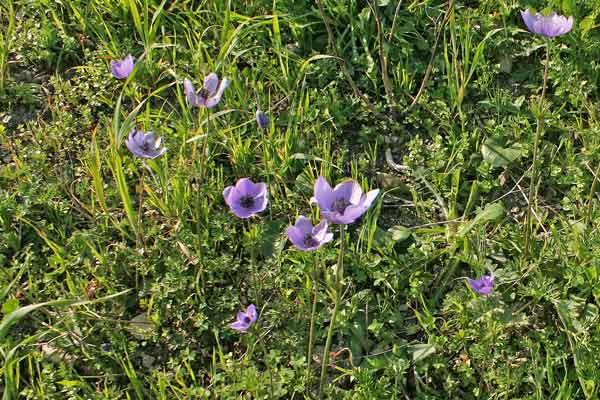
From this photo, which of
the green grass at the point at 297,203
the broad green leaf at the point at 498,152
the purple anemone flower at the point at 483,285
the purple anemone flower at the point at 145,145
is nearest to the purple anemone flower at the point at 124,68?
the green grass at the point at 297,203

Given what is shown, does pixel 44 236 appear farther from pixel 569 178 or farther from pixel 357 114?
pixel 569 178

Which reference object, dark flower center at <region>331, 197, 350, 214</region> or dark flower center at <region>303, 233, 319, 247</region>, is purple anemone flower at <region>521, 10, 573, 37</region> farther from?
dark flower center at <region>303, 233, 319, 247</region>

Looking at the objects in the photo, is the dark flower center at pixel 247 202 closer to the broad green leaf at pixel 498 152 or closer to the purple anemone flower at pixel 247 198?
the purple anemone flower at pixel 247 198

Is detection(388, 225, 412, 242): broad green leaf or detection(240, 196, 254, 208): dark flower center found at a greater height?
detection(240, 196, 254, 208): dark flower center

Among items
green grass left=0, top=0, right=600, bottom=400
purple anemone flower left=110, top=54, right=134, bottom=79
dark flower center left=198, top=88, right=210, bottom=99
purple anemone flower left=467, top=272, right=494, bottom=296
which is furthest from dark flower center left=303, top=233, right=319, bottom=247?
purple anemone flower left=110, top=54, right=134, bottom=79

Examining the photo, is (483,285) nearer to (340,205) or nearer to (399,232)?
(399,232)

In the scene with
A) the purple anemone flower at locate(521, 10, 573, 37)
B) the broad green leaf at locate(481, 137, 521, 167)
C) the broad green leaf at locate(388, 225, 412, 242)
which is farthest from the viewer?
the broad green leaf at locate(481, 137, 521, 167)

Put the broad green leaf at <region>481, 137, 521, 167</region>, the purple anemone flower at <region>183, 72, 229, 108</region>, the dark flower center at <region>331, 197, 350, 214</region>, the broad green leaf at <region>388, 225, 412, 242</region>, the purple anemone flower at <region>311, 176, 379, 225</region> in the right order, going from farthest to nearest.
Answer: the broad green leaf at <region>481, 137, 521, 167</region> < the broad green leaf at <region>388, 225, 412, 242</region> < the purple anemone flower at <region>183, 72, 229, 108</region> < the dark flower center at <region>331, 197, 350, 214</region> < the purple anemone flower at <region>311, 176, 379, 225</region>

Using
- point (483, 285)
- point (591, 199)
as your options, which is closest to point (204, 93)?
point (483, 285)
